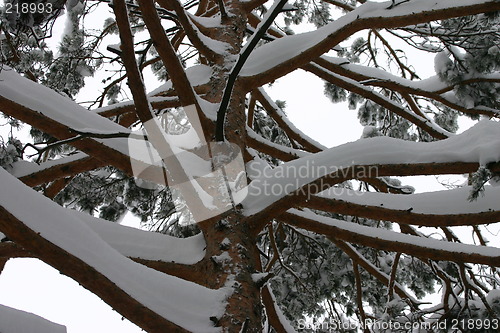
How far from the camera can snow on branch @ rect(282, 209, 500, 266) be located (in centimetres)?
265

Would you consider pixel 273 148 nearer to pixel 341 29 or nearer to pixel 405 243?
pixel 341 29

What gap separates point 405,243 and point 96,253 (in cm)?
189

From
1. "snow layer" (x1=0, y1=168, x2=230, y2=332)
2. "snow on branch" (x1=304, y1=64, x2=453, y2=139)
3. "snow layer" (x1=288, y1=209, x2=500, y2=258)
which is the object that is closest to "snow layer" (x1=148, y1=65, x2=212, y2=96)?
"snow on branch" (x1=304, y1=64, x2=453, y2=139)

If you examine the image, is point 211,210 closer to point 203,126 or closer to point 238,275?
point 238,275

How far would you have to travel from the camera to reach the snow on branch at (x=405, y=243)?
2654 mm

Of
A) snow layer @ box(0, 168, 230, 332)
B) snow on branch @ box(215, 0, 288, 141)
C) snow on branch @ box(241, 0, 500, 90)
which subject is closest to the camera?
snow layer @ box(0, 168, 230, 332)

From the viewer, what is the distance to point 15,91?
2.53 meters

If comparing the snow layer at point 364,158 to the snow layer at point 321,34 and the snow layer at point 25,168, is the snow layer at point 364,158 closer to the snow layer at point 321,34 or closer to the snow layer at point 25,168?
the snow layer at point 321,34

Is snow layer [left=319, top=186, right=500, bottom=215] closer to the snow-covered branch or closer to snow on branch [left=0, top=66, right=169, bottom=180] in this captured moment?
the snow-covered branch

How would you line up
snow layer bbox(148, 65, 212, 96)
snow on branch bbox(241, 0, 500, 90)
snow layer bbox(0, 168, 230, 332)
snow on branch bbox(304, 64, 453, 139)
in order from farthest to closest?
snow on branch bbox(304, 64, 453, 139) < snow layer bbox(148, 65, 212, 96) < snow on branch bbox(241, 0, 500, 90) < snow layer bbox(0, 168, 230, 332)

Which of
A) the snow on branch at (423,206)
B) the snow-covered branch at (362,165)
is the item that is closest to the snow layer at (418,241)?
the snow on branch at (423,206)

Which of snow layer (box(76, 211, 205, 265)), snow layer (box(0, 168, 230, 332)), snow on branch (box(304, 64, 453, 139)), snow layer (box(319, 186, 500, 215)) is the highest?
snow on branch (box(304, 64, 453, 139))

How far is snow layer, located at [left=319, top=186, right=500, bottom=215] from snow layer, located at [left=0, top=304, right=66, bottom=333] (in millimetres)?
1875

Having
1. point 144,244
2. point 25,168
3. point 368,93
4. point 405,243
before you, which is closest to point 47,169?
point 25,168
